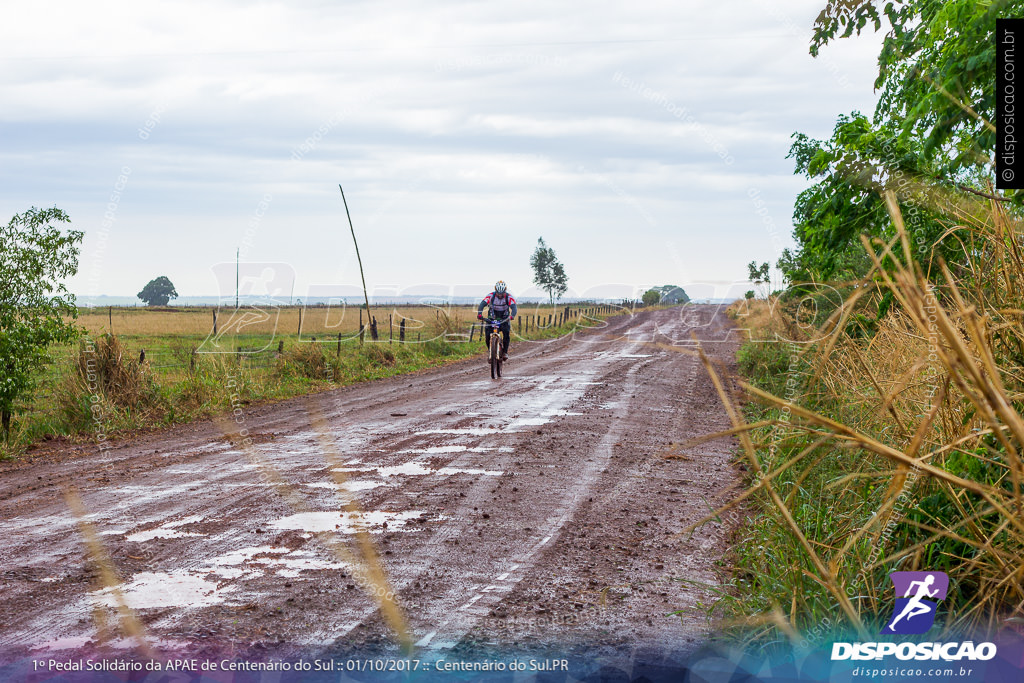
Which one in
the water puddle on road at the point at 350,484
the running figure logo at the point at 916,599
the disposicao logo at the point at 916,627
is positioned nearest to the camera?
the disposicao logo at the point at 916,627

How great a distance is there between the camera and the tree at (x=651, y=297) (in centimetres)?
11238

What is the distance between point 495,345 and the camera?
63.6 ft

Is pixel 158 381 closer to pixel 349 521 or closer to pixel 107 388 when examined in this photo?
pixel 107 388

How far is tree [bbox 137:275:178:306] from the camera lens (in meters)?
143

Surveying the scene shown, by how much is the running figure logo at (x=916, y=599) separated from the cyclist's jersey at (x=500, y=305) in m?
15.3

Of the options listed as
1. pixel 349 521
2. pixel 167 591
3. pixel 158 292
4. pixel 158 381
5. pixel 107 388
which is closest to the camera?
pixel 167 591

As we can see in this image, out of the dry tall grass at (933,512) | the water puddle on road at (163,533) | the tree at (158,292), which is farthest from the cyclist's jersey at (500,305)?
the tree at (158,292)

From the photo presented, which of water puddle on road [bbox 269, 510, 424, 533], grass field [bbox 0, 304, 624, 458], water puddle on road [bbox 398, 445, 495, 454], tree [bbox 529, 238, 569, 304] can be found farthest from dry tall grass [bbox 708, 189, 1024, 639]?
tree [bbox 529, 238, 569, 304]

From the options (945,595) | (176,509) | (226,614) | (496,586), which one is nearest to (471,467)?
(176,509)

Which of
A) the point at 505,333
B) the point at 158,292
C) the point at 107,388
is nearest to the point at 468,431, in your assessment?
the point at 107,388

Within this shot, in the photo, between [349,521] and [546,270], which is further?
[546,270]

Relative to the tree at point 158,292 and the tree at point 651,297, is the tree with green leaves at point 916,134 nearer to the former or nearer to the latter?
the tree at point 651,297

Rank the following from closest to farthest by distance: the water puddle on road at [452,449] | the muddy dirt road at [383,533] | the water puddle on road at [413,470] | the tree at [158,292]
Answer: the muddy dirt road at [383,533]
the water puddle on road at [413,470]
the water puddle on road at [452,449]
the tree at [158,292]

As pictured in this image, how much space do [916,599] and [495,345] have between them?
15781 mm
